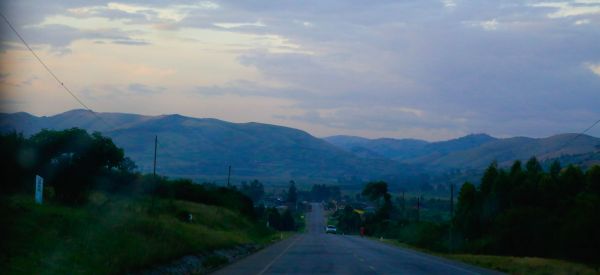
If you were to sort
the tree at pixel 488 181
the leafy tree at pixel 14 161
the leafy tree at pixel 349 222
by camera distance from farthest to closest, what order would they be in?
the leafy tree at pixel 349 222, the tree at pixel 488 181, the leafy tree at pixel 14 161

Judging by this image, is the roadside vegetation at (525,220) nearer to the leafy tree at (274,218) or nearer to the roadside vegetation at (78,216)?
the roadside vegetation at (78,216)

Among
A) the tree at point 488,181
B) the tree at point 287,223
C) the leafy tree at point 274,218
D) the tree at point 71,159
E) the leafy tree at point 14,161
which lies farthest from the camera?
the tree at point 287,223

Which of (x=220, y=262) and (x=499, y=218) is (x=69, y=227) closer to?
(x=220, y=262)

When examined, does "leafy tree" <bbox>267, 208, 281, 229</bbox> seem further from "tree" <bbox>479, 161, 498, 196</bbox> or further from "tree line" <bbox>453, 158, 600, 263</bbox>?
"tree" <bbox>479, 161, 498, 196</bbox>

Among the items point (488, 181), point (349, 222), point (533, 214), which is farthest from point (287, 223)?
point (533, 214)

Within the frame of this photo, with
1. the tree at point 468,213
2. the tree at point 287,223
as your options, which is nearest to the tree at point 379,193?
the tree at point 287,223

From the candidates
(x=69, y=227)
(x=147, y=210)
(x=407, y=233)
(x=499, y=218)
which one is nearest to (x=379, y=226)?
(x=407, y=233)

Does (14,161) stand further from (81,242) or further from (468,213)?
(468,213)

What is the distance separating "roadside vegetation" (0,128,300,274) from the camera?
70.4ft

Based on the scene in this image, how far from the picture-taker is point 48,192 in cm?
4053

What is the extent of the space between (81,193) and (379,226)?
289ft

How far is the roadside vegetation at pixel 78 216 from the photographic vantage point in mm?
21453

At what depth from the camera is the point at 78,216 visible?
94.5ft

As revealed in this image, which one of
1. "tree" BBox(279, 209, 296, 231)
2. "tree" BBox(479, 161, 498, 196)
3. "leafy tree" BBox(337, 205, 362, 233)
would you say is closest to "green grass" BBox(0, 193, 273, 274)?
"tree" BBox(479, 161, 498, 196)
